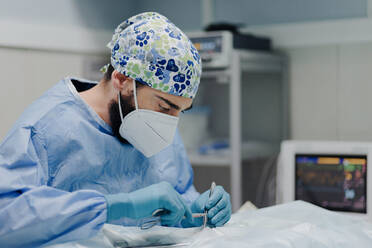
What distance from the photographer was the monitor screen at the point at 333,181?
5.93 ft

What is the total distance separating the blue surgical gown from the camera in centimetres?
109

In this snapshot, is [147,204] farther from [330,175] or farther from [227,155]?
[227,155]

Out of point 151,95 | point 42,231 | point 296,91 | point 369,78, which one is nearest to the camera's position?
point 42,231

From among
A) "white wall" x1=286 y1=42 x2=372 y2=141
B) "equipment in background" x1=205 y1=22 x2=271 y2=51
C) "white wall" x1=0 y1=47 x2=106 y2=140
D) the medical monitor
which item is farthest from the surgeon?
"white wall" x1=286 y1=42 x2=372 y2=141

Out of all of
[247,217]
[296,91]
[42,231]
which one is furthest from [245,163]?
[42,231]

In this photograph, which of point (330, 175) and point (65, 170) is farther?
point (330, 175)

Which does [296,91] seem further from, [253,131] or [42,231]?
[42,231]

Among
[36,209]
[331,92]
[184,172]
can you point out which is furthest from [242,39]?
[36,209]

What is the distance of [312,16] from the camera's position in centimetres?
253

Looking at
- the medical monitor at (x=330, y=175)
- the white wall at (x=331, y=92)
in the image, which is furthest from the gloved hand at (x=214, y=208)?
the white wall at (x=331, y=92)

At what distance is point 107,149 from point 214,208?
33 cm

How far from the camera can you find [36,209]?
1.09 m

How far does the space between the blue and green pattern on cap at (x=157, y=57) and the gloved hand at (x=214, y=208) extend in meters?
0.30

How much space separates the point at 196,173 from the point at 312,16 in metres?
0.97
